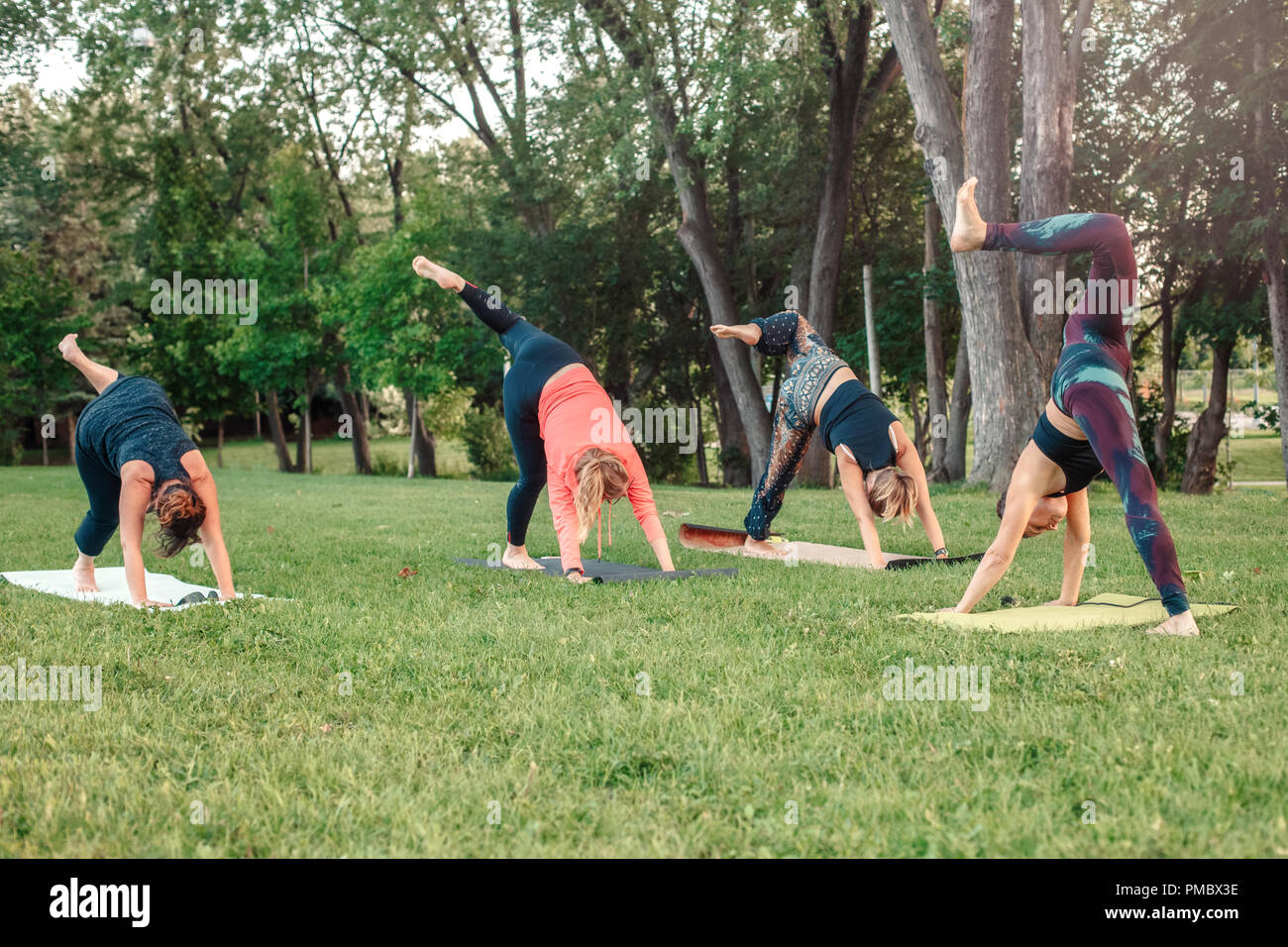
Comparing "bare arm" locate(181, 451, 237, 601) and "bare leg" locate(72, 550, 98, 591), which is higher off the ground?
"bare arm" locate(181, 451, 237, 601)

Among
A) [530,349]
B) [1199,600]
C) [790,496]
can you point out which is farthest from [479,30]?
[1199,600]

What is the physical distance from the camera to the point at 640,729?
3.83 metres

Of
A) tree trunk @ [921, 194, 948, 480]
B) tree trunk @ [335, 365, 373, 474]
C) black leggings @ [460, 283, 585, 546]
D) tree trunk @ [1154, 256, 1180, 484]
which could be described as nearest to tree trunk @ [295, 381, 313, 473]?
tree trunk @ [335, 365, 373, 474]

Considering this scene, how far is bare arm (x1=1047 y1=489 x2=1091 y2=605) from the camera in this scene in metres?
5.82

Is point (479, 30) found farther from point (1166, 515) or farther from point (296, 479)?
point (1166, 515)

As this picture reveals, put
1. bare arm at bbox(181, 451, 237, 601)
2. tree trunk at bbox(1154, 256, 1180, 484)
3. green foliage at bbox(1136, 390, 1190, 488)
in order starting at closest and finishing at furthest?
bare arm at bbox(181, 451, 237, 601) < tree trunk at bbox(1154, 256, 1180, 484) < green foliage at bbox(1136, 390, 1190, 488)

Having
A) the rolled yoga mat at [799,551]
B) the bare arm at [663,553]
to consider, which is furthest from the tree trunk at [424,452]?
the bare arm at [663,553]

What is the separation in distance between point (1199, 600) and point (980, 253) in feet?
27.5

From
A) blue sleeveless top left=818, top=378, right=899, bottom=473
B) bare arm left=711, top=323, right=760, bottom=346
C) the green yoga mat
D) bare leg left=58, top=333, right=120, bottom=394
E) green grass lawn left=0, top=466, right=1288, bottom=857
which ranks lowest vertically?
green grass lawn left=0, top=466, right=1288, bottom=857

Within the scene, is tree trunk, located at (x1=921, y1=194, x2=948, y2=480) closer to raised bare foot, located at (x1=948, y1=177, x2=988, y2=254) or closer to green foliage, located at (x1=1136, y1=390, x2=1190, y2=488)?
green foliage, located at (x1=1136, y1=390, x2=1190, y2=488)

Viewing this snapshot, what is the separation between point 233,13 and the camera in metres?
24.9

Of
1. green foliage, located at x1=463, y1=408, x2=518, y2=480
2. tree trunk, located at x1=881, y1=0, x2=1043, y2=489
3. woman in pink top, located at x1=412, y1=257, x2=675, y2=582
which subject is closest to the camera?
woman in pink top, located at x1=412, y1=257, x2=675, y2=582

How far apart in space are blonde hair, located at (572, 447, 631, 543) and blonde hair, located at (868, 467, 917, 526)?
1891 mm

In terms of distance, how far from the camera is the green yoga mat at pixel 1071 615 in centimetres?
540
